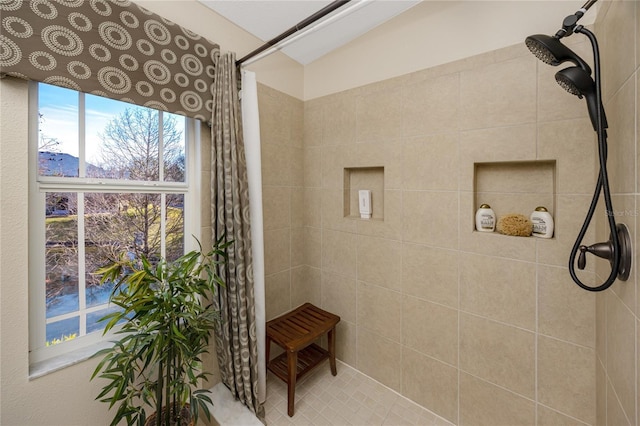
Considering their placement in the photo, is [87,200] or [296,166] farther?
[296,166]

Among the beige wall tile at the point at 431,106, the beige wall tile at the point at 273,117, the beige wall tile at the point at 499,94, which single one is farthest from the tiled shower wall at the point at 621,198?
the beige wall tile at the point at 273,117

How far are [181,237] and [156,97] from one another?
0.77m

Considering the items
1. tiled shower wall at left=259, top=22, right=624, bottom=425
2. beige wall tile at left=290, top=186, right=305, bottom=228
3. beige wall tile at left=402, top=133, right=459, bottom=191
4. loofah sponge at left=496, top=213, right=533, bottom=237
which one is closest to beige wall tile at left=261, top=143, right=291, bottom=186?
tiled shower wall at left=259, top=22, right=624, bottom=425

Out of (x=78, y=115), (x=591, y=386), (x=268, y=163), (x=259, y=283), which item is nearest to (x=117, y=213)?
(x=78, y=115)

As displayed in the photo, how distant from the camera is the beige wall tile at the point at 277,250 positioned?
6.07 ft

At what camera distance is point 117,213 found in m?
1.21

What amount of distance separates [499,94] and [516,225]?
664 millimetres

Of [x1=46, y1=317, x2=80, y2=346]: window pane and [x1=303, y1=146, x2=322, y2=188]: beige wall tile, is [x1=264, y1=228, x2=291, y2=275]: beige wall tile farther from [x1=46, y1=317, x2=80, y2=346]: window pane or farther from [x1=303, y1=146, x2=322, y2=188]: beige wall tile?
[x1=46, y1=317, x2=80, y2=346]: window pane

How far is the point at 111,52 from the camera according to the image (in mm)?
1042

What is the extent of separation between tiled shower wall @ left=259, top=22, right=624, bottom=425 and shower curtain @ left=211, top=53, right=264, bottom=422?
0.41m

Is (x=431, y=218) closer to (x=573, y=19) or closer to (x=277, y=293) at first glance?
(x=573, y=19)

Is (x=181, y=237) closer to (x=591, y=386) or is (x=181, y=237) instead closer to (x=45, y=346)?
(x=45, y=346)

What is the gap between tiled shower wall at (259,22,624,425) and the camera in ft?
3.63

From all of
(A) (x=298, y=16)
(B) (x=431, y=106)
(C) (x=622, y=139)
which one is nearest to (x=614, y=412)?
(C) (x=622, y=139)
